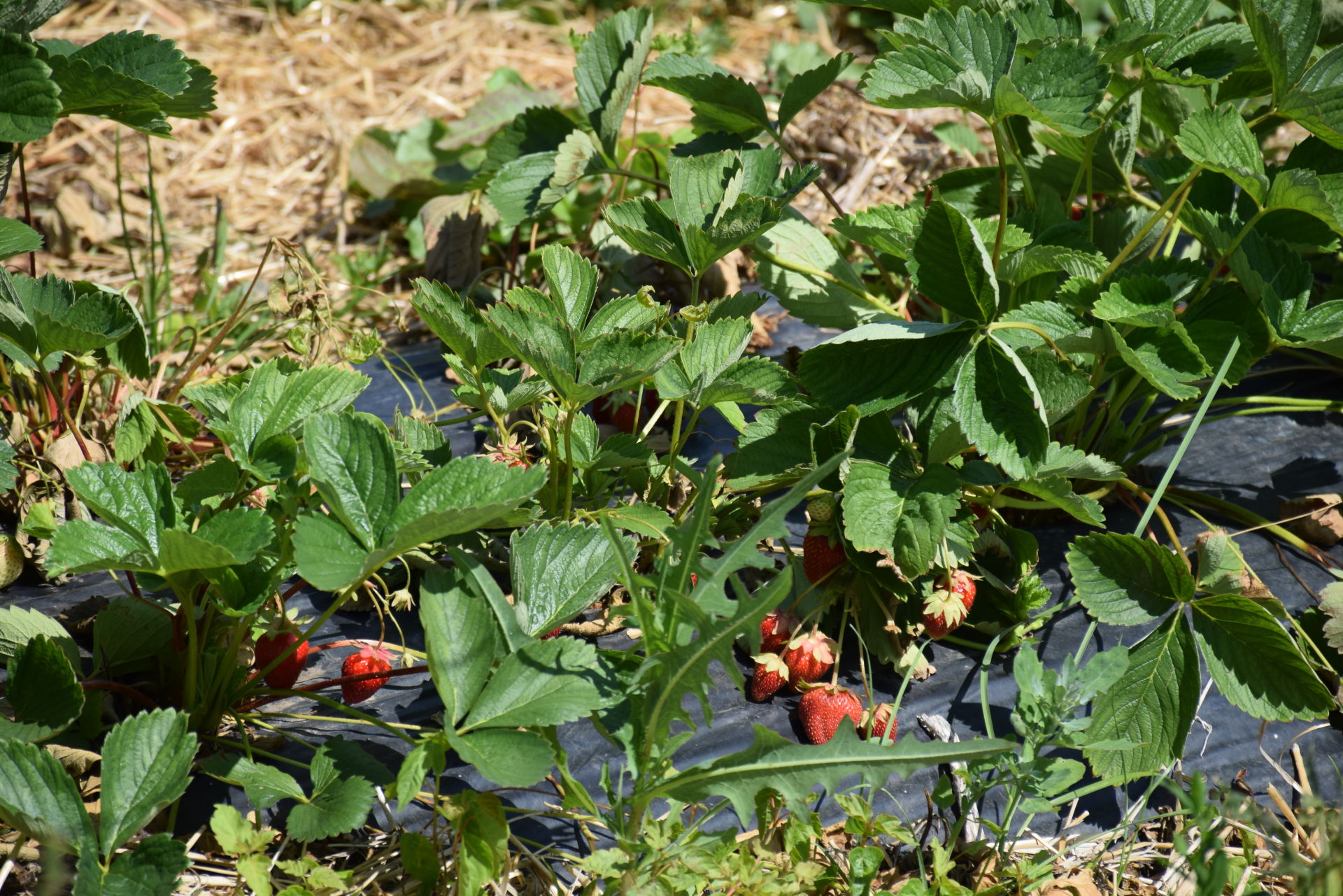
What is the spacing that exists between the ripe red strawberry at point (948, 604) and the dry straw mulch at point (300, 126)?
1.53 meters

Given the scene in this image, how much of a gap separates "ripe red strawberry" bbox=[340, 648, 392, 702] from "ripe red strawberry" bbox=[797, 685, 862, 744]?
20.0 inches

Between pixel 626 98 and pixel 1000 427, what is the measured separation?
34.6 inches

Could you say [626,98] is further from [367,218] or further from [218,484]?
[367,218]

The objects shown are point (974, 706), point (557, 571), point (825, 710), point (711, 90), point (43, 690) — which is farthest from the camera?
point (711, 90)

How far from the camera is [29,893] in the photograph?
103 centimetres

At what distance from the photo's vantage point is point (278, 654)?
4.06ft

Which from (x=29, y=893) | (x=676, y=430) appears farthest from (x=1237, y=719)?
(x=29, y=893)

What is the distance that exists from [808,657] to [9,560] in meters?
1.07

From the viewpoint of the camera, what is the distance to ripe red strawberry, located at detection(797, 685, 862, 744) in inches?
48.5

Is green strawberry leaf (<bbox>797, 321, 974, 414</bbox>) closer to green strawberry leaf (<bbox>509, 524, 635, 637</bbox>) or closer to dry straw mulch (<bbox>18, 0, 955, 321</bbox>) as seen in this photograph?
green strawberry leaf (<bbox>509, 524, 635, 637</bbox>)

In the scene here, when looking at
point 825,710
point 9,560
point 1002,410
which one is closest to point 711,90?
point 1002,410

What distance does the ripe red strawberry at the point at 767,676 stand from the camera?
1268mm

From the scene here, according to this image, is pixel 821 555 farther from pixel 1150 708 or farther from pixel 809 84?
pixel 809 84

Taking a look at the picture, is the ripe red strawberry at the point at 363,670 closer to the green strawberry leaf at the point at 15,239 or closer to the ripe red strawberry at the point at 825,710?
the ripe red strawberry at the point at 825,710
